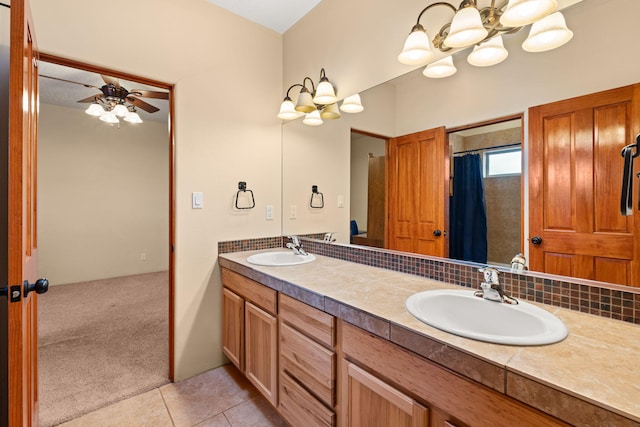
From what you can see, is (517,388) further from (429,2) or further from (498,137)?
(429,2)

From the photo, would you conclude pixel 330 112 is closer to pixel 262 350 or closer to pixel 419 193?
pixel 419 193

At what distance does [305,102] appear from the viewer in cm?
215

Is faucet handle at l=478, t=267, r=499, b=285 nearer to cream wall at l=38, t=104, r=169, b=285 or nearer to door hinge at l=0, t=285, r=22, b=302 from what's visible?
Answer: door hinge at l=0, t=285, r=22, b=302

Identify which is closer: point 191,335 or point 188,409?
point 188,409

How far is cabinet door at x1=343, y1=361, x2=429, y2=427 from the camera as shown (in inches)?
34.9

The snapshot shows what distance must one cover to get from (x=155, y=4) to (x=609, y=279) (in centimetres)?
274

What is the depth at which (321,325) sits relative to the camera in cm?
123

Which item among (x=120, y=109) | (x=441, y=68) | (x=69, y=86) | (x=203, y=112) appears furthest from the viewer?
(x=69, y=86)

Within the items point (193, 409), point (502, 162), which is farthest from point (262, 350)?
point (502, 162)

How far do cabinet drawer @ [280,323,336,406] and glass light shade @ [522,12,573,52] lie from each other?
4.82 feet

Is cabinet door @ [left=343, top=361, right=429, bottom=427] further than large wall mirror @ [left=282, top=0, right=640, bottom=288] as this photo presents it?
No

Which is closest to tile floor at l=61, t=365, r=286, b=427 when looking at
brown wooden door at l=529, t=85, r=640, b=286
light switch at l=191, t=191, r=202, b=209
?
light switch at l=191, t=191, r=202, b=209

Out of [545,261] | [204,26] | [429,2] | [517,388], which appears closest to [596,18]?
[429,2]

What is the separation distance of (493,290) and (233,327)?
1.60 metres
